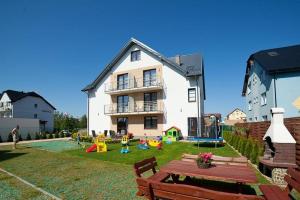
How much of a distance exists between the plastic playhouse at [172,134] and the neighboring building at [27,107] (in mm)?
33486

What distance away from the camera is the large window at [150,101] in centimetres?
2261

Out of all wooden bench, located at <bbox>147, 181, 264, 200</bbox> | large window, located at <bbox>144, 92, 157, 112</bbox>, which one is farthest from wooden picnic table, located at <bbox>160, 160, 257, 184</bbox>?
large window, located at <bbox>144, 92, 157, 112</bbox>

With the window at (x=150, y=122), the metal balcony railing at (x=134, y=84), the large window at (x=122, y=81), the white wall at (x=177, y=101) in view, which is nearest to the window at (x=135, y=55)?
the large window at (x=122, y=81)

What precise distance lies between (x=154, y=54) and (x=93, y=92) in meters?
10.2

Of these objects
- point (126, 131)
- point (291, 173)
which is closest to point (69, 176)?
point (291, 173)

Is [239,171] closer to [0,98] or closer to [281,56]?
[281,56]

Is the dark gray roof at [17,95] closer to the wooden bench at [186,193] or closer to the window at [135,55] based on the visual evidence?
the window at [135,55]

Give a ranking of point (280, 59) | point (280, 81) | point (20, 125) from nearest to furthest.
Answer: point (280, 81), point (280, 59), point (20, 125)

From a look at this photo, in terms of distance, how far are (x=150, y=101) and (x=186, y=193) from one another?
20046 mm

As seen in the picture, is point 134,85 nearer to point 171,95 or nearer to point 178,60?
point 171,95

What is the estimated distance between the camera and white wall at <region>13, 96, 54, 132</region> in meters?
42.5

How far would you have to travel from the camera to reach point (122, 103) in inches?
993

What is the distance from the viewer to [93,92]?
2692cm

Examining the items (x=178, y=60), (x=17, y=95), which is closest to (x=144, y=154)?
(x=178, y=60)
